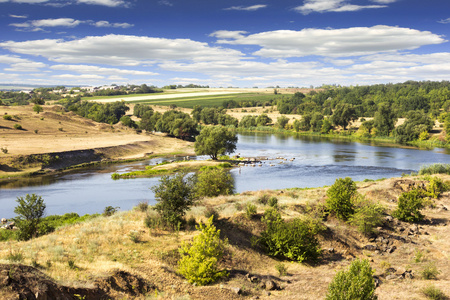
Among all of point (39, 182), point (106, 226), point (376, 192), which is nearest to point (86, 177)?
point (39, 182)

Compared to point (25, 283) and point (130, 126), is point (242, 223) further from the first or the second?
point (130, 126)

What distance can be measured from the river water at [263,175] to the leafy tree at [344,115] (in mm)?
34833

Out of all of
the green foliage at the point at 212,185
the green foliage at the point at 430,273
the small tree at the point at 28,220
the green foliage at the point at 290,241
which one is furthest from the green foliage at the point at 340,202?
the small tree at the point at 28,220

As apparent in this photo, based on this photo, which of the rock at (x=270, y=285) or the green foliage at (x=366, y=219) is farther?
the green foliage at (x=366, y=219)

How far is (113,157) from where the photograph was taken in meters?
83.6

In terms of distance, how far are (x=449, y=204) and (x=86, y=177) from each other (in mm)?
59829

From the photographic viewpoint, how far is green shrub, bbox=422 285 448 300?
17.4 metres

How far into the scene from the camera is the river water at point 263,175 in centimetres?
5000

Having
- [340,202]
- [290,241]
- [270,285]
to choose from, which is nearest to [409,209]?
[340,202]

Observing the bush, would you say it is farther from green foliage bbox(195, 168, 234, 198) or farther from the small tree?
green foliage bbox(195, 168, 234, 198)

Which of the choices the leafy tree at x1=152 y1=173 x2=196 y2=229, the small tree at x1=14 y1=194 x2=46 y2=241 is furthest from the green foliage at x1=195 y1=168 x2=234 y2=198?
the small tree at x1=14 y1=194 x2=46 y2=241

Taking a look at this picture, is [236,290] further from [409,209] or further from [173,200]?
[409,209]

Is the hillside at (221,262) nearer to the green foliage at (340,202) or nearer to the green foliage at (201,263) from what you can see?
the green foliage at (201,263)

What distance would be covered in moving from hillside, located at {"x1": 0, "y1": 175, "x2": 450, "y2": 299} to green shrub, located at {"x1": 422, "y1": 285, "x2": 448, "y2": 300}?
0.65 m
